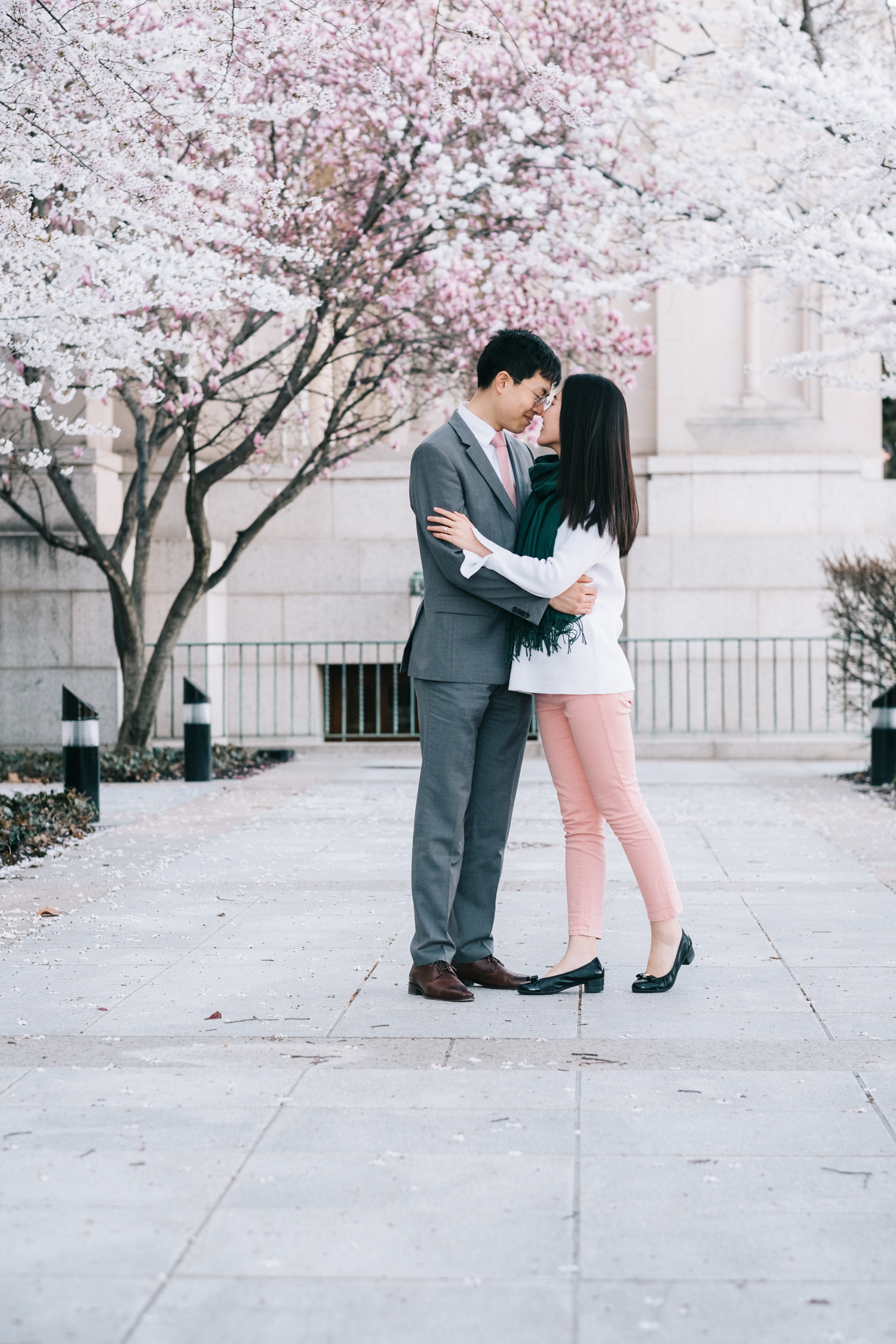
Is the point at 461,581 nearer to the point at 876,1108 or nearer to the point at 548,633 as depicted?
the point at 548,633

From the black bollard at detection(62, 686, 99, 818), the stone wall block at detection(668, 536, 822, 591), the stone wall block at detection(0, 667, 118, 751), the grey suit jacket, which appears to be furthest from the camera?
the stone wall block at detection(668, 536, 822, 591)

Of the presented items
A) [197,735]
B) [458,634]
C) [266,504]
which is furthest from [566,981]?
[266,504]

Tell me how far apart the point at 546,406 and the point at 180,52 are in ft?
18.0

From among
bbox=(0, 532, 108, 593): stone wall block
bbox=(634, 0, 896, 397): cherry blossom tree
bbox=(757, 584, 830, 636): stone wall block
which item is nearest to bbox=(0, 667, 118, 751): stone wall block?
bbox=(0, 532, 108, 593): stone wall block

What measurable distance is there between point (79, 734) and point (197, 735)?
289 centimetres

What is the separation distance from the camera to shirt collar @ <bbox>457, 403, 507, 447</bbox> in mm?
4891

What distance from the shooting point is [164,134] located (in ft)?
34.0

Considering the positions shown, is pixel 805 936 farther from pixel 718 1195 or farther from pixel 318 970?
pixel 718 1195

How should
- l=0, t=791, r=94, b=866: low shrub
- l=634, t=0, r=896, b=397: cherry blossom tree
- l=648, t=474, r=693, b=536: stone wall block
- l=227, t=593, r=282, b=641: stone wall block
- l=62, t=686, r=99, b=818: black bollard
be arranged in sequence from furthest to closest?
l=227, t=593, r=282, b=641: stone wall block → l=648, t=474, r=693, b=536: stone wall block → l=634, t=0, r=896, b=397: cherry blossom tree → l=62, t=686, r=99, b=818: black bollard → l=0, t=791, r=94, b=866: low shrub

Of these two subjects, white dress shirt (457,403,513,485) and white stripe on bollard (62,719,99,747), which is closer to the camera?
white dress shirt (457,403,513,485)

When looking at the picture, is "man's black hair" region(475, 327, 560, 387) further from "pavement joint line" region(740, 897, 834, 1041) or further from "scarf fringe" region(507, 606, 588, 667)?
"pavement joint line" region(740, 897, 834, 1041)

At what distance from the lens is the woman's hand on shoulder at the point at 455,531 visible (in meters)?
4.70

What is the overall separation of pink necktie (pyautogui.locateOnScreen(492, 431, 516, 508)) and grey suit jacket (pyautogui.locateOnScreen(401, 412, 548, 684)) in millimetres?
80

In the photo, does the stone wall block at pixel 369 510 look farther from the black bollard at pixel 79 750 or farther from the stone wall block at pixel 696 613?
the black bollard at pixel 79 750
